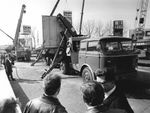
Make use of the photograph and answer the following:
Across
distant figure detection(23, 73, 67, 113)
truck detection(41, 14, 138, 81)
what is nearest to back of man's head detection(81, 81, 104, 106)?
distant figure detection(23, 73, 67, 113)

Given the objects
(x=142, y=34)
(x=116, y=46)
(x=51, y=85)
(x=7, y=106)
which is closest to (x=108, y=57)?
(x=116, y=46)

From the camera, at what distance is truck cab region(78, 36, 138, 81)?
6.87 meters

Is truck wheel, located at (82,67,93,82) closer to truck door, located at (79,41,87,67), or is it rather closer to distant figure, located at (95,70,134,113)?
truck door, located at (79,41,87,67)

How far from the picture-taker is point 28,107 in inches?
89.0

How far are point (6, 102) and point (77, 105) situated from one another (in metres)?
3.94

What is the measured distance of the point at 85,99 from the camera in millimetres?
1792

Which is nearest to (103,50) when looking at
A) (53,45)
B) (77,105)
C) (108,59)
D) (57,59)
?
(108,59)

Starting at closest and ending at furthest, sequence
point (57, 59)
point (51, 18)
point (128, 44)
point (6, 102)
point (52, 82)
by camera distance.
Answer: point (6, 102) < point (52, 82) < point (128, 44) < point (57, 59) < point (51, 18)

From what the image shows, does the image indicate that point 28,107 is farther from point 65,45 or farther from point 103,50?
point 65,45

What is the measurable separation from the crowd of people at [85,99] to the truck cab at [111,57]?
3910mm

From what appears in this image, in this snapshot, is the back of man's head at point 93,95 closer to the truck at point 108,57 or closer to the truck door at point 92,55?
the truck at point 108,57

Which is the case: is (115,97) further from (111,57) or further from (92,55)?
(92,55)

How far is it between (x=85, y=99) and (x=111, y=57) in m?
5.25

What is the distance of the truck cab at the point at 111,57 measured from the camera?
687 cm
